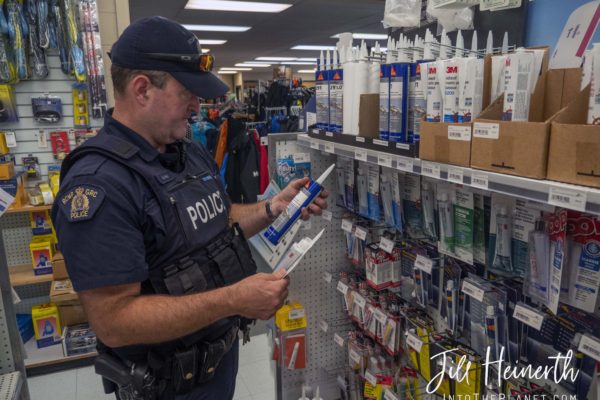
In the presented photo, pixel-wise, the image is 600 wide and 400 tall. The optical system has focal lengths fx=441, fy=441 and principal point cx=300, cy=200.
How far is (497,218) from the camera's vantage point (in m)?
1.51

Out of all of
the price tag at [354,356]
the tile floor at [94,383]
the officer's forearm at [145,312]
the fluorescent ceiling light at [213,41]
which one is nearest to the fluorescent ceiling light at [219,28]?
the fluorescent ceiling light at [213,41]

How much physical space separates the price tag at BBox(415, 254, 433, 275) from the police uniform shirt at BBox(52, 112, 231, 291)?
1.04m

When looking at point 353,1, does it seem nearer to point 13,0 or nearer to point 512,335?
point 13,0

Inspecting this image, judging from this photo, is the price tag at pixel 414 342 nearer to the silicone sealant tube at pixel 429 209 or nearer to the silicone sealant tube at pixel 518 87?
the silicone sealant tube at pixel 429 209

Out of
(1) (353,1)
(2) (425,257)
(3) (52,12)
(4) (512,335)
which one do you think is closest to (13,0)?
(3) (52,12)

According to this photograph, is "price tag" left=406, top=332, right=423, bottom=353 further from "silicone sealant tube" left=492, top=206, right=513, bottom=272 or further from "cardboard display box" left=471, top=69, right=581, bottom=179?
"cardboard display box" left=471, top=69, right=581, bottom=179

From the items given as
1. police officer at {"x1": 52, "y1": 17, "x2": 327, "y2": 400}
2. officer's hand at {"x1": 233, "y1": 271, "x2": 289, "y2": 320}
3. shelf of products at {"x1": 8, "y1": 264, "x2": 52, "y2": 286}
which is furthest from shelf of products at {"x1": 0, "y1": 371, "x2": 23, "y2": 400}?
shelf of products at {"x1": 8, "y1": 264, "x2": 52, "y2": 286}

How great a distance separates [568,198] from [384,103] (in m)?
0.79

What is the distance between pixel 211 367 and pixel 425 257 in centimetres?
97

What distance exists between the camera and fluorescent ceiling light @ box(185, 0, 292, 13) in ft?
22.4

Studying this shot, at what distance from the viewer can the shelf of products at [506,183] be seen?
0.97 m

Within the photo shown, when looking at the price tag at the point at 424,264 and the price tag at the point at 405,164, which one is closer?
the price tag at the point at 405,164

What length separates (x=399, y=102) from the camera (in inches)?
61.6

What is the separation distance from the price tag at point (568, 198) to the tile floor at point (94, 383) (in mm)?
2475
